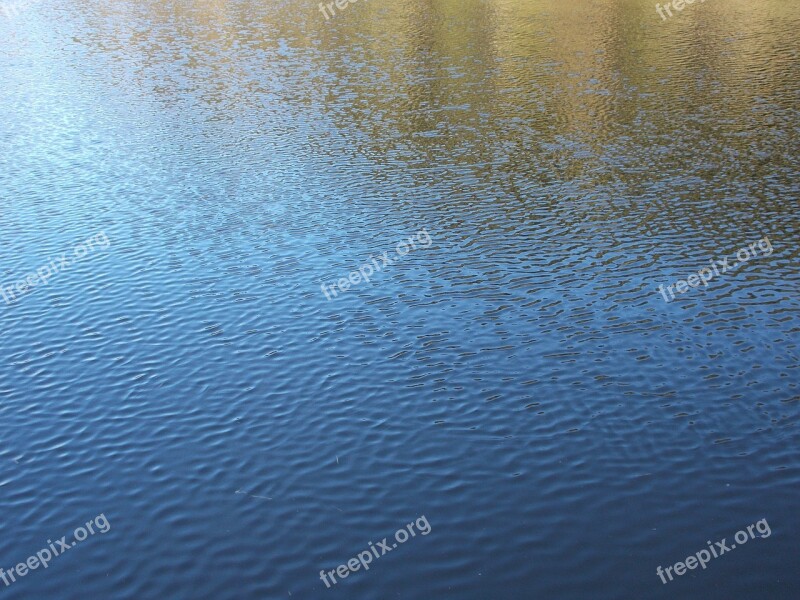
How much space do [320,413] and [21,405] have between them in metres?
10.4

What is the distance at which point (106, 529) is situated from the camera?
22516 millimetres

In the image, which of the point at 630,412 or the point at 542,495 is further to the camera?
the point at 630,412

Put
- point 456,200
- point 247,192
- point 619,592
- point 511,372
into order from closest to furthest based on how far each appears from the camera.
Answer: point 619,592 < point 511,372 < point 456,200 < point 247,192

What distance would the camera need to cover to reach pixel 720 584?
19.5 meters

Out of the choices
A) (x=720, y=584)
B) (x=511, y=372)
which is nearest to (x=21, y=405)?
(x=511, y=372)

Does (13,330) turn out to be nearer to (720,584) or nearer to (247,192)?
(247,192)

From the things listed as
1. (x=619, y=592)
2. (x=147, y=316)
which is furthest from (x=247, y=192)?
(x=619, y=592)

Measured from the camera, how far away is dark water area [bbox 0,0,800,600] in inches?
839

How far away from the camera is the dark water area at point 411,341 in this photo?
69.9ft

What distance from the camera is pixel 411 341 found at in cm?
3091

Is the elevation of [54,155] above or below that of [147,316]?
above

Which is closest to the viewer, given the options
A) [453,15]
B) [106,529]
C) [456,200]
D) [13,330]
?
[106,529]

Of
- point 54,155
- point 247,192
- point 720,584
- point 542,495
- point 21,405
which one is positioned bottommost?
point 720,584

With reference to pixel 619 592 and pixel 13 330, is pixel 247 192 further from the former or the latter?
pixel 619 592
